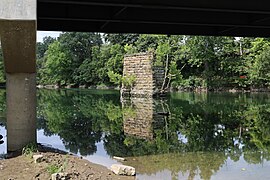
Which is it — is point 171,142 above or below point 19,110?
below

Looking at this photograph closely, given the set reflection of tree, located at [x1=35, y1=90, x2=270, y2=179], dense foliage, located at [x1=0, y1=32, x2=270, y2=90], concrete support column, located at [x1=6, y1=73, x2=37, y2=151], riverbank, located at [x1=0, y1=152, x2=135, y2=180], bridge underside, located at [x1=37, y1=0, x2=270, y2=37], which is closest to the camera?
riverbank, located at [x1=0, y1=152, x2=135, y2=180]

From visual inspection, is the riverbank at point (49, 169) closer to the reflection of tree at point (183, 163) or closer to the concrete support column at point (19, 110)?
the concrete support column at point (19, 110)

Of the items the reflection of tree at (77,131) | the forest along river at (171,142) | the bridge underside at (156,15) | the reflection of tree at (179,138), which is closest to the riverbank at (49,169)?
the forest along river at (171,142)

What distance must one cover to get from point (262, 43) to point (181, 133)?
3667cm

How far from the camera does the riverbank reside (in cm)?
621

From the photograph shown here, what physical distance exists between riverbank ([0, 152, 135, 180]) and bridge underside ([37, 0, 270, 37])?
4.25 meters

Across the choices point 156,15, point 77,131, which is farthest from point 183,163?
point 77,131

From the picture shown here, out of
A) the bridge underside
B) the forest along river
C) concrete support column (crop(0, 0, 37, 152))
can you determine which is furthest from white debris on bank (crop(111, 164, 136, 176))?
the bridge underside

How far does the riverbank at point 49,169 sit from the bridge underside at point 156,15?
4.25 meters

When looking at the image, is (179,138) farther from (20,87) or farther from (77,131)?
(20,87)

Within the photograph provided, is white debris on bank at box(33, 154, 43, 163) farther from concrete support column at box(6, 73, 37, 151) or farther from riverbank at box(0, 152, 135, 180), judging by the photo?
concrete support column at box(6, 73, 37, 151)

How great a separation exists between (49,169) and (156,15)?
7338mm

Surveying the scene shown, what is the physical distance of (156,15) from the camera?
480 inches

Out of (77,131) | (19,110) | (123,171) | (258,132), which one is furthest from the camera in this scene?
(77,131)
